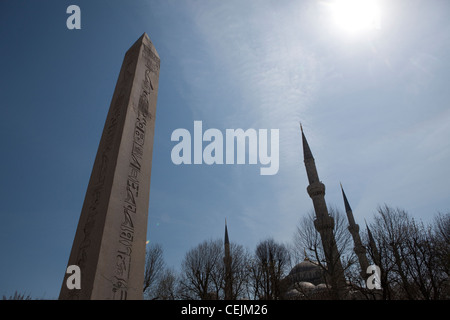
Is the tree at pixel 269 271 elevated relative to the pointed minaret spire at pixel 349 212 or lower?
lower

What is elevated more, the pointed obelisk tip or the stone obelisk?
the pointed obelisk tip

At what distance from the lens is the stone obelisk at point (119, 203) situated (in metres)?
3.22

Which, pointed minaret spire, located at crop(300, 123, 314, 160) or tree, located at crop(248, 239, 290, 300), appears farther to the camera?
pointed minaret spire, located at crop(300, 123, 314, 160)

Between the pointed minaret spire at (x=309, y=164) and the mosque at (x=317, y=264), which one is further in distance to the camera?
the pointed minaret spire at (x=309, y=164)

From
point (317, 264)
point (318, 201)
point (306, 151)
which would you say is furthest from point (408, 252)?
point (306, 151)

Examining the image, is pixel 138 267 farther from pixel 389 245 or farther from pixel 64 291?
pixel 389 245

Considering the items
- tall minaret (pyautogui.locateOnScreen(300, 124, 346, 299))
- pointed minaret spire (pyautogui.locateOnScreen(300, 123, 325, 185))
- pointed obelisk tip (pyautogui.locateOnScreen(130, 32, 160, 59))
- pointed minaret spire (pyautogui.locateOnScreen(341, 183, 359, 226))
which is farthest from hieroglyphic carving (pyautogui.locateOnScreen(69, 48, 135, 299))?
pointed minaret spire (pyautogui.locateOnScreen(341, 183, 359, 226))

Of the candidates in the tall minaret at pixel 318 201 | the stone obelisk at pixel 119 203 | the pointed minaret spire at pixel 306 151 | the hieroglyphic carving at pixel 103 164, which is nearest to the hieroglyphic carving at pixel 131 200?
the stone obelisk at pixel 119 203

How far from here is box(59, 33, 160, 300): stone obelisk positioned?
10.6 ft

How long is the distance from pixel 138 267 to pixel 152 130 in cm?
256

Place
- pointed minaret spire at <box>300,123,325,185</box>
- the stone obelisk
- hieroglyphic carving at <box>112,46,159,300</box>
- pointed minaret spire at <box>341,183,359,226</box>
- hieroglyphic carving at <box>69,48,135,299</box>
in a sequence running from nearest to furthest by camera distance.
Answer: the stone obelisk < hieroglyphic carving at <box>112,46,159,300</box> < hieroglyphic carving at <box>69,48,135,299</box> < pointed minaret spire at <box>300,123,325,185</box> < pointed minaret spire at <box>341,183,359,226</box>

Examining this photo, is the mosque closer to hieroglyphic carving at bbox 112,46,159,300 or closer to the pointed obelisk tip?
hieroglyphic carving at bbox 112,46,159,300

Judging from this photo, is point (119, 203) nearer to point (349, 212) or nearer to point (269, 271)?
point (269, 271)

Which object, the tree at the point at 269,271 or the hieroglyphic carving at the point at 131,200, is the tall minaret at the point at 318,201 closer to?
the tree at the point at 269,271
